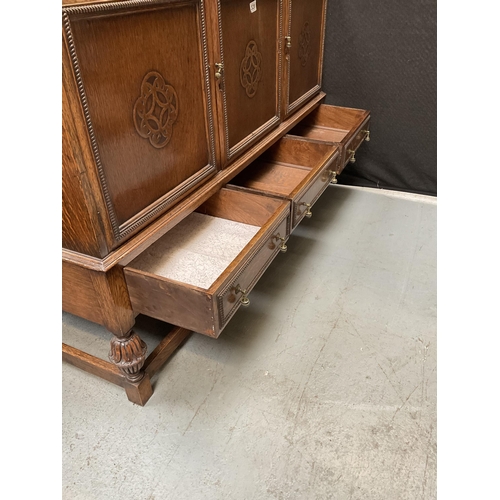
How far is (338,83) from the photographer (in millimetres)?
2246

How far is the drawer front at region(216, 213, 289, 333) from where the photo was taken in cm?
101

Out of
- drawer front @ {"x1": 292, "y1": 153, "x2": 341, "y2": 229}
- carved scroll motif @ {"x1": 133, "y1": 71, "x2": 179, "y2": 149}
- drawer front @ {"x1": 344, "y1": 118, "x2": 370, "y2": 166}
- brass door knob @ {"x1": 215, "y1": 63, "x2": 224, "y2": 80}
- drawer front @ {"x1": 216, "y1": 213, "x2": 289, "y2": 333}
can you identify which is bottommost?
drawer front @ {"x1": 216, "y1": 213, "x2": 289, "y2": 333}

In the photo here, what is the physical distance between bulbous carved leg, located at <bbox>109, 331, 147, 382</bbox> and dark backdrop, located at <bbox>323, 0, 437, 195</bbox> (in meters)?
1.72

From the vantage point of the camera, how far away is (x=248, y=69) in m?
1.40

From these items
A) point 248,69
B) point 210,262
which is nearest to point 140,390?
point 210,262

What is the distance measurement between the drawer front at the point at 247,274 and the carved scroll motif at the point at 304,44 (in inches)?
36.6

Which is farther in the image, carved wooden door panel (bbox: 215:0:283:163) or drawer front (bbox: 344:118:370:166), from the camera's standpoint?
drawer front (bbox: 344:118:370:166)

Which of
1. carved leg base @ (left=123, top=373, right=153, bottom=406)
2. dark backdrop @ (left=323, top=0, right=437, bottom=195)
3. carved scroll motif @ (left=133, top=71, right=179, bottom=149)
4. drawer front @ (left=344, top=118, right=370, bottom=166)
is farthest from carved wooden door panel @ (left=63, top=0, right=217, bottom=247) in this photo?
dark backdrop @ (left=323, top=0, right=437, bottom=195)

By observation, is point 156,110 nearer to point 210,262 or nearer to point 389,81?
point 210,262

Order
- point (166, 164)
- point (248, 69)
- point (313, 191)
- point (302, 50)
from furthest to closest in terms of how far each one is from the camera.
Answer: point (302, 50), point (313, 191), point (248, 69), point (166, 164)

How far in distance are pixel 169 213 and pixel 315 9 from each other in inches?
52.0

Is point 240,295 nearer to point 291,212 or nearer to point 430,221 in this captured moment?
point 291,212

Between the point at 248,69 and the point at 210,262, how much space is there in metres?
0.66

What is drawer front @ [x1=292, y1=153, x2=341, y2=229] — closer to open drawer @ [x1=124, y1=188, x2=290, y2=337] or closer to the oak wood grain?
open drawer @ [x1=124, y1=188, x2=290, y2=337]
